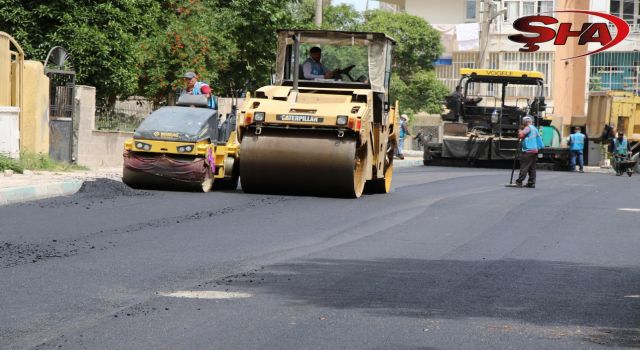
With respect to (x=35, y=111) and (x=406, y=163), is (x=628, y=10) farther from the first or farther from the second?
(x=35, y=111)

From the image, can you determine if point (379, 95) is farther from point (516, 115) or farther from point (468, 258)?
point (516, 115)

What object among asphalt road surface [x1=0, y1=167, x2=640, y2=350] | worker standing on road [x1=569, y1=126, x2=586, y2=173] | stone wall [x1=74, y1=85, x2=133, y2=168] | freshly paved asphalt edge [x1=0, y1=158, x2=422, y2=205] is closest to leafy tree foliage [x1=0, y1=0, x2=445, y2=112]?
stone wall [x1=74, y1=85, x2=133, y2=168]

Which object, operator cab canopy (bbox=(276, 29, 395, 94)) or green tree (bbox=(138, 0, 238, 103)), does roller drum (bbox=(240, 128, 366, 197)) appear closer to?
operator cab canopy (bbox=(276, 29, 395, 94))

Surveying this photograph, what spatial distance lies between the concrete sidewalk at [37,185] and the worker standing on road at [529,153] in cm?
925

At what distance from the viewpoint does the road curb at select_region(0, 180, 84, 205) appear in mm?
16906

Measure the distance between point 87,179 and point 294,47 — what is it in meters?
4.09

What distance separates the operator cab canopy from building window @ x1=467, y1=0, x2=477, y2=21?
52149mm

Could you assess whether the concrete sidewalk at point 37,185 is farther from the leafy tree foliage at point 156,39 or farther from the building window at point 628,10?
the building window at point 628,10

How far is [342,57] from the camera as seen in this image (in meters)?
21.5

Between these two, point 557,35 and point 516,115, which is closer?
point 516,115

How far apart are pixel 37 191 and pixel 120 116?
10.7 meters

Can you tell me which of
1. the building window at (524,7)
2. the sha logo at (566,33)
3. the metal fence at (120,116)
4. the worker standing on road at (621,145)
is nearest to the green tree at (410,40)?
the building window at (524,7)

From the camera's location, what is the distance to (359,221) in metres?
15.9

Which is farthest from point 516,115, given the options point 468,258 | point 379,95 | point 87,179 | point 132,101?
point 468,258
